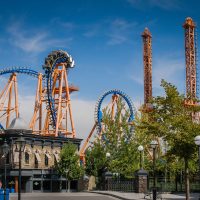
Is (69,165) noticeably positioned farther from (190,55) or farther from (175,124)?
(190,55)

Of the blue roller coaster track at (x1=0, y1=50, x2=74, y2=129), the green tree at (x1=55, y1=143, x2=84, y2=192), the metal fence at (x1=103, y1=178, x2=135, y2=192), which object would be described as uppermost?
the blue roller coaster track at (x1=0, y1=50, x2=74, y2=129)

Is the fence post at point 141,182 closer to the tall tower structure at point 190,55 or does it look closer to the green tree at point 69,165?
the green tree at point 69,165

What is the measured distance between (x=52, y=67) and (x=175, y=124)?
41356 millimetres

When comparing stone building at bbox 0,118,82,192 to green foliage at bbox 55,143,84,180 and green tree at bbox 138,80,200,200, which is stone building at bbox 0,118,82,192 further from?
green tree at bbox 138,80,200,200

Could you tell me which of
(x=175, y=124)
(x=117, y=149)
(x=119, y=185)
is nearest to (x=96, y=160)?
(x=117, y=149)

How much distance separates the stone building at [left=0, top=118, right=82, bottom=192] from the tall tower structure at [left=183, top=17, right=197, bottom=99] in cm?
4548

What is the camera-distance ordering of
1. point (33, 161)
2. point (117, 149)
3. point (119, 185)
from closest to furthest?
point (119, 185) < point (117, 149) < point (33, 161)

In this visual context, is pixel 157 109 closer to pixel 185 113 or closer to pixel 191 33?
pixel 185 113

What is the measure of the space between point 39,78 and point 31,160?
16.7 metres

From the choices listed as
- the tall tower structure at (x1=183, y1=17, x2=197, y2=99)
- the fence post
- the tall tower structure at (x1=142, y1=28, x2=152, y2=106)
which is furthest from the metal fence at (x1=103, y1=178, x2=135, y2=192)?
the tall tower structure at (x1=142, y1=28, x2=152, y2=106)

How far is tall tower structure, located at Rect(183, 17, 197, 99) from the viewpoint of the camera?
9869 cm

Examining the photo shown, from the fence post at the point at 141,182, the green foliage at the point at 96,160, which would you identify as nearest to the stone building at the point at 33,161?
the green foliage at the point at 96,160

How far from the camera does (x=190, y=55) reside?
101125 millimetres

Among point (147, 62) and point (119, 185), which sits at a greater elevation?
point (147, 62)
